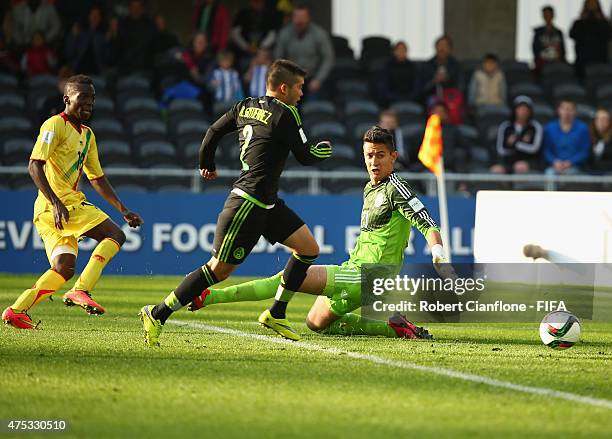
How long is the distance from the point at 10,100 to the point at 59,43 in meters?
1.61

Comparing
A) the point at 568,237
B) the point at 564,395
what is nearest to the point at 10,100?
the point at 568,237

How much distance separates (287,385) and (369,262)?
8.95 ft

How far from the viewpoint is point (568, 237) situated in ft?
40.5

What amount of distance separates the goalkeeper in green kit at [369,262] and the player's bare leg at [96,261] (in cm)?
107

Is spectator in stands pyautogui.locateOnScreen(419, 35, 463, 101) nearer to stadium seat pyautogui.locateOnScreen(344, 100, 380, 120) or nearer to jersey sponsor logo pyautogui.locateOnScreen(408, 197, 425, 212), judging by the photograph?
stadium seat pyautogui.locateOnScreen(344, 100, 380, 120)

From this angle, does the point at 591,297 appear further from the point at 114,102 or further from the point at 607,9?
the point at 607,9

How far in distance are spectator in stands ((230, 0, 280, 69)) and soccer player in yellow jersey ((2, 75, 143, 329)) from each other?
10282 mm

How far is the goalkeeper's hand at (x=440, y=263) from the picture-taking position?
7922 mm

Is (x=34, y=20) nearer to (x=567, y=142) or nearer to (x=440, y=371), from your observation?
(x=567, y=142)

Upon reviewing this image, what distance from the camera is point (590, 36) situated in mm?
21109

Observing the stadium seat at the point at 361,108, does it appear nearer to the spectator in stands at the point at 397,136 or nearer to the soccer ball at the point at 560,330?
the spectator in stands at the point at 397,136

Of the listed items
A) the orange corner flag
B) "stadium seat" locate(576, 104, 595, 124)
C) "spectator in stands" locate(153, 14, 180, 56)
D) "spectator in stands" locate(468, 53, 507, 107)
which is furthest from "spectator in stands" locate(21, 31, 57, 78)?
→ "stadium seat" locate(576, 104, 595, 124)

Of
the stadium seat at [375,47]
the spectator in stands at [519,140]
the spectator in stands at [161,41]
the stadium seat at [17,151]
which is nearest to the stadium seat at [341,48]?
the stadium seat at [375,47]

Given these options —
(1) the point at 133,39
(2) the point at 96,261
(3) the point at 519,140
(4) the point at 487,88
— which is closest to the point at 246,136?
(2) the point at 96,261
